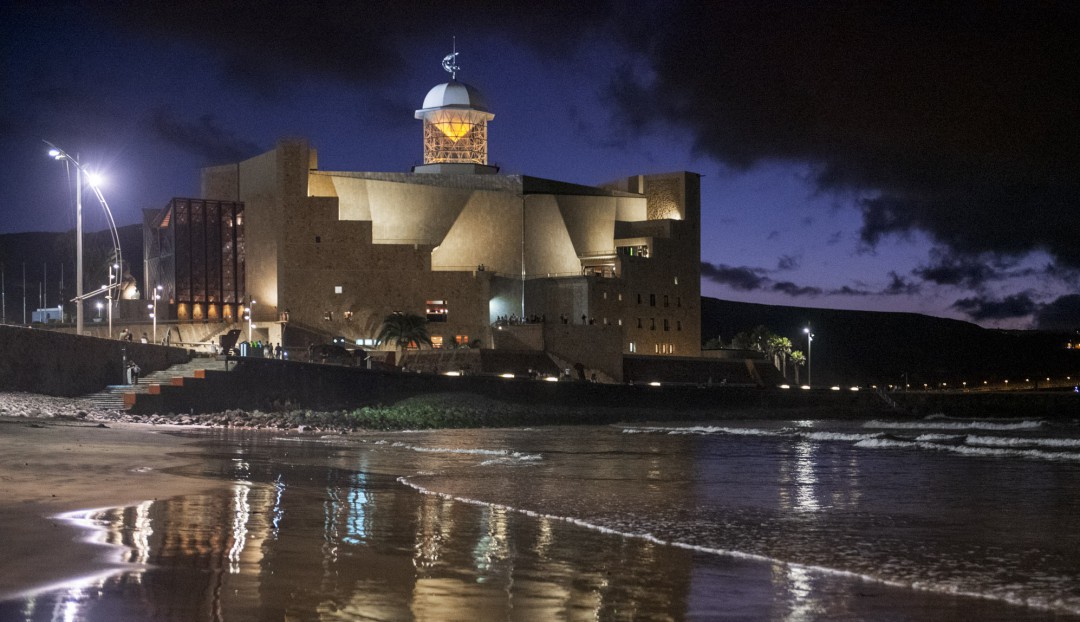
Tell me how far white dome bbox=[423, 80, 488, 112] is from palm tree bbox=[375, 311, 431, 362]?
16216mm

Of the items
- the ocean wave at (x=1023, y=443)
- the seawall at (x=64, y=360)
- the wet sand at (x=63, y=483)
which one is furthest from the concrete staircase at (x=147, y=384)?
the ocean wave at (x=1023, y=443)

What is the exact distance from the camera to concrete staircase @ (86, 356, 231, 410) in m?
32.1

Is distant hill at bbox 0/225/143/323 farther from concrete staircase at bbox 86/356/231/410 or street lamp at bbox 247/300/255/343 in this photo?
concrete staircase at bbox 86/356/231/410

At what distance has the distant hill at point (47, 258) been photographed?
12906 cm

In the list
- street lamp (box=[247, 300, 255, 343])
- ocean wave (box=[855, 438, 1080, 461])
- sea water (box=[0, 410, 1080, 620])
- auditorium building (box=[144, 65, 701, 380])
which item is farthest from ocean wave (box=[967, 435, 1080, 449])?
street lamp (box=[247, 300, 255, 343])

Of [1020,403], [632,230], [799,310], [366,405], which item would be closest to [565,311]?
[632,230]

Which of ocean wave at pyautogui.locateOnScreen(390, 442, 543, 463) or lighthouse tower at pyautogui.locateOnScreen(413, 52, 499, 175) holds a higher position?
lighthouse tower at pyautogui.locateOnScreen(413, 52, 499, 175)

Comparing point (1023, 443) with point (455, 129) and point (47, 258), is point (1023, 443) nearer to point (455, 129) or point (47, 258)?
point (455, 129)

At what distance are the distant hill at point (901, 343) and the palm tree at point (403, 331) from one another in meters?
102

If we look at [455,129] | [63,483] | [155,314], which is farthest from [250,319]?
[63,483]

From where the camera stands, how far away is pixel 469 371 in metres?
48.6

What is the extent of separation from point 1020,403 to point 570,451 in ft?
175

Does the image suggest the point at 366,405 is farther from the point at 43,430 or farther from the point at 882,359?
the point at 882,359

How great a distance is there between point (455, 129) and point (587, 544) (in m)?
57.3
